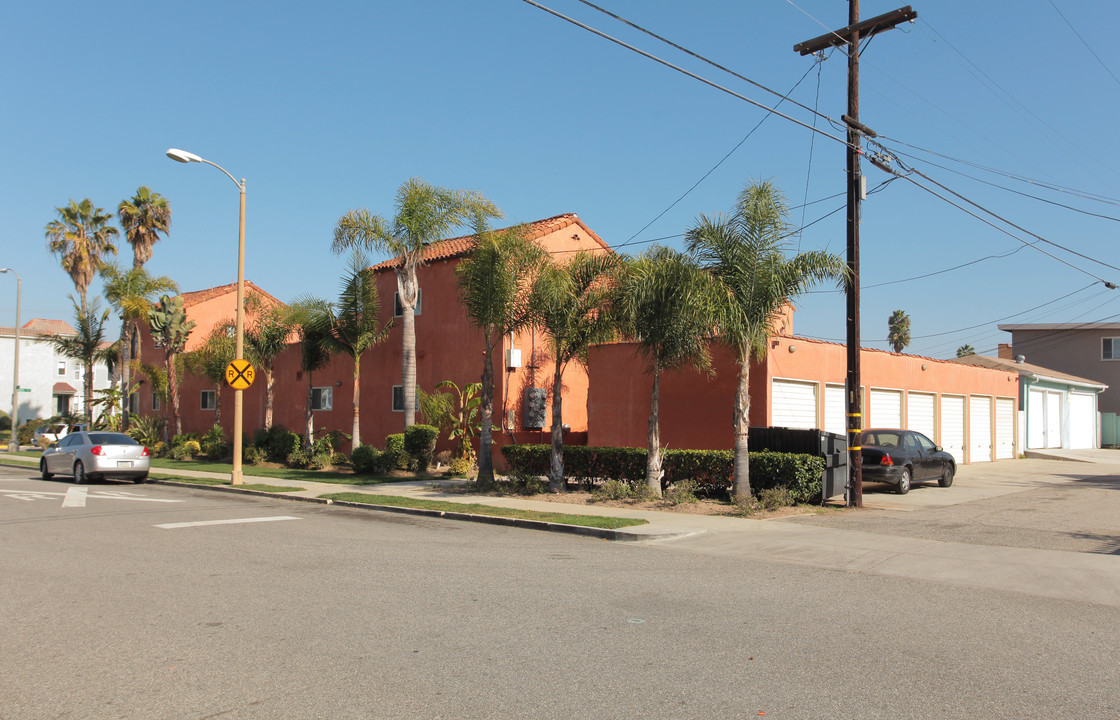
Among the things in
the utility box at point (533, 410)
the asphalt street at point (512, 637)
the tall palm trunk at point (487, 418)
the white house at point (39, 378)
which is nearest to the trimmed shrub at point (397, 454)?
the utility box at point (533, 410)

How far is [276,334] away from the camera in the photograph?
26922mm

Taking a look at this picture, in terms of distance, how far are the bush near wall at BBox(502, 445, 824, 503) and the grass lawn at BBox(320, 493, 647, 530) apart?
3.28 metres

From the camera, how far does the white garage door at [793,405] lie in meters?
18.6

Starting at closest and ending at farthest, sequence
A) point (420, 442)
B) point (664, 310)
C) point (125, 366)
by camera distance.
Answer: point (664, 310) < point (420, 442) < point (125, 366)

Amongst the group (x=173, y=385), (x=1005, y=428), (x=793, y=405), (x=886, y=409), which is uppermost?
(x=173, y=385)

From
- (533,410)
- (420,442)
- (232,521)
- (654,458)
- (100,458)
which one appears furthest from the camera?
(533,410)

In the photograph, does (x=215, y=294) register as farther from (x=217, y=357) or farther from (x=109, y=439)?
(x=109, y=439)

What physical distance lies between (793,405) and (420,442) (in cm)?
989

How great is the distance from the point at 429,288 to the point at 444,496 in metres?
10.0

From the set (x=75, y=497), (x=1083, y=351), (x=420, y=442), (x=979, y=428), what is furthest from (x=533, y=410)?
(x=1083, y=351)

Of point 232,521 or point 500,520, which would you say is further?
point 500,520

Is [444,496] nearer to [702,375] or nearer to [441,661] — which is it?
[702,375]

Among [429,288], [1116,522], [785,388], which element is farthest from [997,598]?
[429,288]

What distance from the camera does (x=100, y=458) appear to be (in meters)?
20.2
